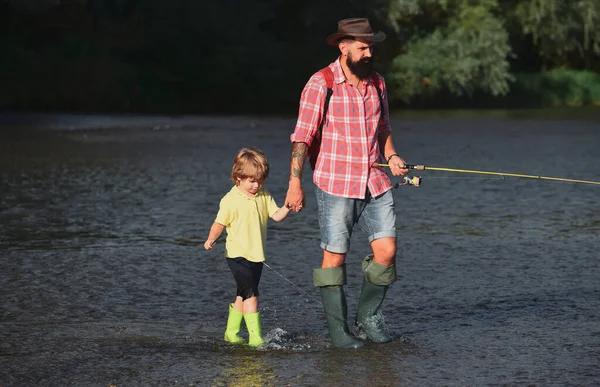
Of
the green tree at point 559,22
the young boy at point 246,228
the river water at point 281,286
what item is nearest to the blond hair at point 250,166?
→ the young boy at point 246,228

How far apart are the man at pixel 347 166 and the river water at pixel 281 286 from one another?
34 centimetres

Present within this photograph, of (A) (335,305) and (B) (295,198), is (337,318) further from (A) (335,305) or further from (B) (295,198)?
(B) (295,198)

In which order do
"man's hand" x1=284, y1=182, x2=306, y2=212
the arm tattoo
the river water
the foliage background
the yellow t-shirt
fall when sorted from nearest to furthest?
1. the river water
2. "man's hand" x1=284, y1=182, x2=306, y2=212
3. the arm tattoo
4. the yellow t-shirt
5. the foliage background

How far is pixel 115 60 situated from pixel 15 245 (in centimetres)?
3393

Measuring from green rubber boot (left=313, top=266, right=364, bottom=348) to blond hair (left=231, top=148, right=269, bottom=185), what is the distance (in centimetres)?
59

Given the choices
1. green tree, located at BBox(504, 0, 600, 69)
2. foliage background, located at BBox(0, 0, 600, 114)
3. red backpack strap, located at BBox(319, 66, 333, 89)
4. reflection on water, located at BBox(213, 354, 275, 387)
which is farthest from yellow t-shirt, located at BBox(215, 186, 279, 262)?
green tree, located at BBox(504, 0, 600, 69)

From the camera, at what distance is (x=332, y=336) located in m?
6.73

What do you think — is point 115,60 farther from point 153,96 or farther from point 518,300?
point 518,300

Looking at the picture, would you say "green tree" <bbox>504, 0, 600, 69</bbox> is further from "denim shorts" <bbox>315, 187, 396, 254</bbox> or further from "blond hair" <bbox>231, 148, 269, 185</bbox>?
"blond hair" <bbox>231, 148, 269, 185</bbox>

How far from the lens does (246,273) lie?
6.80 meters

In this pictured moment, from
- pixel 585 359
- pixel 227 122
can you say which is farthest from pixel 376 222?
pixel 227 122

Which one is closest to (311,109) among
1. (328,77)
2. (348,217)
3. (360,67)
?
(328,77)

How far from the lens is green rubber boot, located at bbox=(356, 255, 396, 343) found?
6.82m

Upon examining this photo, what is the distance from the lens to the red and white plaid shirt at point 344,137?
6699 millimetres
